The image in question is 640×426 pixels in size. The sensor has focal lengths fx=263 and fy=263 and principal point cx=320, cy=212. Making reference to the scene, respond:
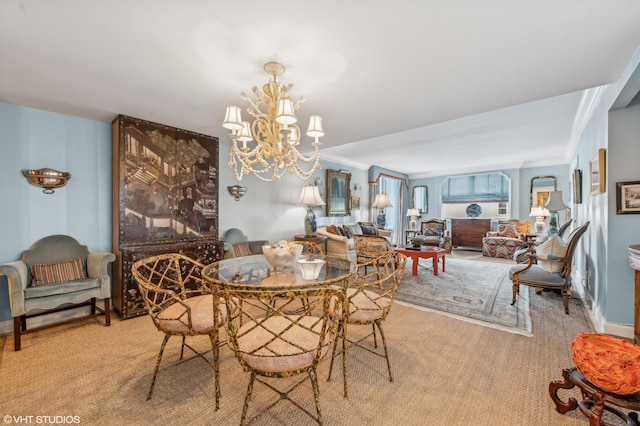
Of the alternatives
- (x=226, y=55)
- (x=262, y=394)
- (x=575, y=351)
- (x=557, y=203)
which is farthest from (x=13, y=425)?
(x=557, y=203)

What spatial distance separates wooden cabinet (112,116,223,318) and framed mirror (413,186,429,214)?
299 inches

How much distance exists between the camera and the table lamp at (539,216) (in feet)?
20.6

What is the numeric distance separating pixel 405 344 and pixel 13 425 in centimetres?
271

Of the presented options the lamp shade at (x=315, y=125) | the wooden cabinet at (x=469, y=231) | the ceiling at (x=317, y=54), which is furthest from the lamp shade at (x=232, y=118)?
the wooden cabinet at (x=469, y=231)

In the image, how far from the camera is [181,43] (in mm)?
1786

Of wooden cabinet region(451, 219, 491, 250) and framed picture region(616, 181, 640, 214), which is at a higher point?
framed picture region(616, 181, 640, 214)

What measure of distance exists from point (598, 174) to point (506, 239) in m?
4.41

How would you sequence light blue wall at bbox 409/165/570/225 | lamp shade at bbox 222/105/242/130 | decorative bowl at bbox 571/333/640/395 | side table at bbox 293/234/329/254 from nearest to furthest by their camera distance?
decorative bowl at bbox 571/333/640/395
lamp shade at bbox 222/105/242/130
side table at bbox 293/234/329/254
light blue wall at bbox 409/165/570/225

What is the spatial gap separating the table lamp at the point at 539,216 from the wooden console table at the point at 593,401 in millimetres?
6034

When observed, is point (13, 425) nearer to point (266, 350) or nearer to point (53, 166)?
point (266, 350)

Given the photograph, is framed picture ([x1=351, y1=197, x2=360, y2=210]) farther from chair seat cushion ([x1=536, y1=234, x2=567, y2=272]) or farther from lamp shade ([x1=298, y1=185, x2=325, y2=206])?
chair seat cushion ([x1=536, y1=234, x2=567, y2=272])

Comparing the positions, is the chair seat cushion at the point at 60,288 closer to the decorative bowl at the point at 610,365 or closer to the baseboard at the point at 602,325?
the decorative bowl at the point at 610,365

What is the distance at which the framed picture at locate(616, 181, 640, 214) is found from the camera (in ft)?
7.86

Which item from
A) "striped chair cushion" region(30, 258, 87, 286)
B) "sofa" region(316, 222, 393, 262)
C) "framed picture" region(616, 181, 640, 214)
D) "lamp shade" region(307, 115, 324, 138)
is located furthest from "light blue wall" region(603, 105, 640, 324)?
"striped chair cushion" region(30, 258, 87, 286)
